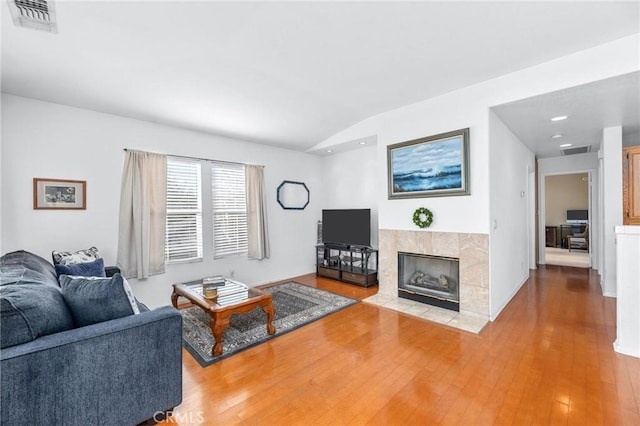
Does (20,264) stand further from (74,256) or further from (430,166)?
(430,166)

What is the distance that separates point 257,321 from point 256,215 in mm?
2075

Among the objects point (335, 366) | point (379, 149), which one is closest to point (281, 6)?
point (379, 149)

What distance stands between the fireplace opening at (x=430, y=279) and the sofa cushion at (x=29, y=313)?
141 inches

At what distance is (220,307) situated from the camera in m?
2.54

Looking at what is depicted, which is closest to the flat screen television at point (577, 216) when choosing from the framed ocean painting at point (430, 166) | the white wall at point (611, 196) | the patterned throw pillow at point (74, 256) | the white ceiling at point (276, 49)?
the white wall at point (611, 196)

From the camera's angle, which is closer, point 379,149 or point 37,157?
point 37,157

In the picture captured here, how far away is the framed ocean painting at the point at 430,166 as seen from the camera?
130 inches

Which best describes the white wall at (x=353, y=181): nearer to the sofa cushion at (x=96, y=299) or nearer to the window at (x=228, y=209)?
the window at (x=228, y=209)

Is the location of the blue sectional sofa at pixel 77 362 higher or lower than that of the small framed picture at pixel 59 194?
lower

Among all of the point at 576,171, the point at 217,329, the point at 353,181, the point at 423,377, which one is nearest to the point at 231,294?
the point at 217,329

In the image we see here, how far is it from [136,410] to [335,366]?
1.40 meters

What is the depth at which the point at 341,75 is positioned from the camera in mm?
2932

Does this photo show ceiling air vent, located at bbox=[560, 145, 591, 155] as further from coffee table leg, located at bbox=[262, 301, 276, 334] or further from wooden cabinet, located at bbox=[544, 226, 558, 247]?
coffee table leg, located at bbox=[262, 301, 276, 334]

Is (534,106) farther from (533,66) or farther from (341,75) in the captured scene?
(341,75)
